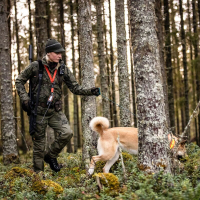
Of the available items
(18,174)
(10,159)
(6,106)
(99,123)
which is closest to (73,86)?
(99,123)

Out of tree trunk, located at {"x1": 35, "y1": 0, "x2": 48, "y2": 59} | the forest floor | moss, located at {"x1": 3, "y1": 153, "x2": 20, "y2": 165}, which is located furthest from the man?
tree trunk, located at {"x1": 35, "y1": 0, "x2": 48, "y2": 59}

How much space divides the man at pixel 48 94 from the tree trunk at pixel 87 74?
1.30 ft

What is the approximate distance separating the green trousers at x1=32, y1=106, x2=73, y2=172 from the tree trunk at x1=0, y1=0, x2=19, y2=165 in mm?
3561

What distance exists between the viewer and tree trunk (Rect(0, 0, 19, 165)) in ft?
30.2

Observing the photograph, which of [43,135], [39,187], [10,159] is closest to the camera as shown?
[39,187]

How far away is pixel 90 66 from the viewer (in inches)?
252

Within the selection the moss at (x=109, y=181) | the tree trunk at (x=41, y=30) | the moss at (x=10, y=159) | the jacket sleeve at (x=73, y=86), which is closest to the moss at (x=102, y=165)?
the jacket sleeve at (x=73, y=86)

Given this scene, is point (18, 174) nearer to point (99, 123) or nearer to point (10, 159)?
point (99, 123)

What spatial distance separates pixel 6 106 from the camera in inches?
364

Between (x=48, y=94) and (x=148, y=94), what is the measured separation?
8.22ft

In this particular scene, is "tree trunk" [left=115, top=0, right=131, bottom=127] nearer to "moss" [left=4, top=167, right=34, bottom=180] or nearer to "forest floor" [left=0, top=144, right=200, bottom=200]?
"forest floor" [left=0, top=144, right=200, bottom=200]

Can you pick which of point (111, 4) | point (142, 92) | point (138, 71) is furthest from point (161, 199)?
point (111, 4)

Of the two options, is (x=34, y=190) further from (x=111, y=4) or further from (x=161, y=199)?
(x=111, y=4)

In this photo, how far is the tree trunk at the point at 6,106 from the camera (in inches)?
362
